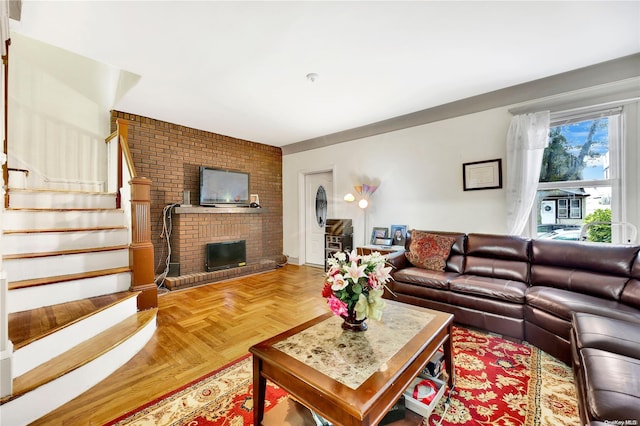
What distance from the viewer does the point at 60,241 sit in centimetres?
252

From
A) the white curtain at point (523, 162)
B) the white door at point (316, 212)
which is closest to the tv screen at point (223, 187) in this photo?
the white door at point (316, 212)

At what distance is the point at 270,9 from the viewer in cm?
188

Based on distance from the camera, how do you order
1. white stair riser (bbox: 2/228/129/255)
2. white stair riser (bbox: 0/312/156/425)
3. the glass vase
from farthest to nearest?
white stair riser (bbox: 2/228/129/255)
the glass vase
white stair riser (bbox: 0/312/156/425)

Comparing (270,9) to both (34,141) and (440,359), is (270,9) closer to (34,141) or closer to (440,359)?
(440,359)

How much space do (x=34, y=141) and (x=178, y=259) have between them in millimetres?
2305

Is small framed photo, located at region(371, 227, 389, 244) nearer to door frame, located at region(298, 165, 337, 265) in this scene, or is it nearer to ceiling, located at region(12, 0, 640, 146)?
door frame, located at region(298, 165, 337, 265)

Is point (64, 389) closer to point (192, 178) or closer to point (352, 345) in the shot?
point (352, 345)

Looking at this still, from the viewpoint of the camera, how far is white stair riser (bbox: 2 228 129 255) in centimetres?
231

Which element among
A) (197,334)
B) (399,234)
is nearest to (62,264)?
(197,334)

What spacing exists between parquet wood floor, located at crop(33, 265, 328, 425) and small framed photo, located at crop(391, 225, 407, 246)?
1357 mm

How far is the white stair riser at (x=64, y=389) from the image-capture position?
4.60ft

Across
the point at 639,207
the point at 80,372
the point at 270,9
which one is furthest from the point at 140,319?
the point at 639,207

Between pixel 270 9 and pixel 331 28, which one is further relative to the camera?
pixel 331 28

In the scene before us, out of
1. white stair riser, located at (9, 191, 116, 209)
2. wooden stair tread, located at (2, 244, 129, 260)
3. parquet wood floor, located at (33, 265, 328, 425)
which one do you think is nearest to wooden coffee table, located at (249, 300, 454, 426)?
parquet wood floor, located at (33, 265, 328, 425)
